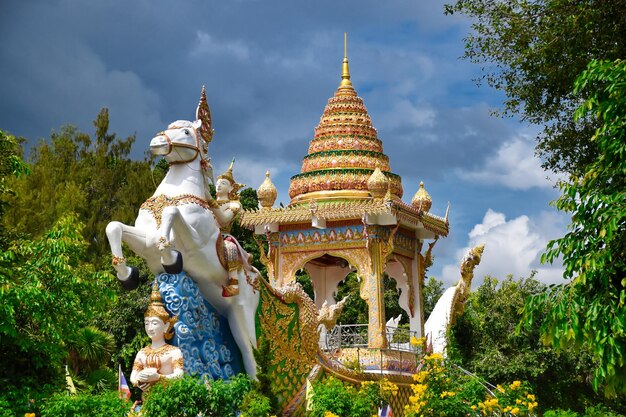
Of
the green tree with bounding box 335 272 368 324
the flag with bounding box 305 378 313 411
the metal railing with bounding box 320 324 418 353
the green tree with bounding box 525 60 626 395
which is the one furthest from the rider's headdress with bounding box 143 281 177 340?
the green tree with bounding box 335 272 368 324

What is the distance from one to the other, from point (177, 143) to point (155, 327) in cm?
207

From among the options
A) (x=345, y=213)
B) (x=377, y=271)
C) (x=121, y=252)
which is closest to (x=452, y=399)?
(x=121, y=252)

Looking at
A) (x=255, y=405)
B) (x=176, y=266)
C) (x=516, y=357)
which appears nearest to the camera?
(x=255, y=405)

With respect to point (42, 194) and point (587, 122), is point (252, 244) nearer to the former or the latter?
point (42, 194)

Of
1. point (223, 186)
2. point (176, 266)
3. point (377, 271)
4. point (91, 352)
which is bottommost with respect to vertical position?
point (91, 352)

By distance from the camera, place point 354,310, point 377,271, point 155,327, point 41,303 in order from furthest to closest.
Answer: point 354,310 < point 377,271 < point 41,303 < point 155,327

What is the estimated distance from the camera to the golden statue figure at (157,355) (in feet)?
28.5

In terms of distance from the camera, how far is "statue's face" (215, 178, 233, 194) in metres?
10.1

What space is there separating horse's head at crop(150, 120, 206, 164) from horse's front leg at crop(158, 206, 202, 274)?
890 mm

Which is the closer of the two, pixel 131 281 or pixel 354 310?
pixel 131 281

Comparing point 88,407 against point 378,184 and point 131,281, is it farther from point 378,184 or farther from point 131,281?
point 378,184

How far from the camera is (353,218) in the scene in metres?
15.6

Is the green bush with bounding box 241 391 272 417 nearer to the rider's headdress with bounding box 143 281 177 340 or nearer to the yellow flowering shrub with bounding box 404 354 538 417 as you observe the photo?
the rider's headdress with bounding box 143 281 177 340

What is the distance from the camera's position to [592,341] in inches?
298
